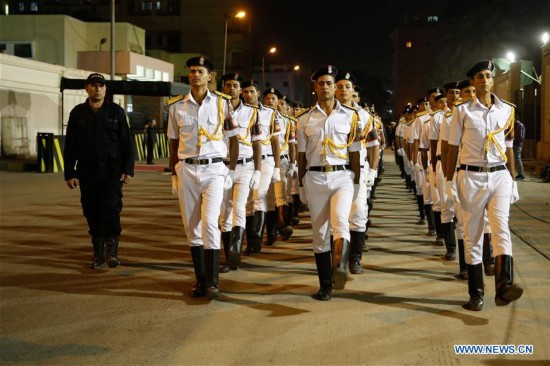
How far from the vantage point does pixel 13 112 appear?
2934 cm

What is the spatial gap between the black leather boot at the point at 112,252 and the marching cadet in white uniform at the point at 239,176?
1.32 metres

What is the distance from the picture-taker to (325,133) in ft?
24.3

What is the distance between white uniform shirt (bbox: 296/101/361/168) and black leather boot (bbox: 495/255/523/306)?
5.82 ft

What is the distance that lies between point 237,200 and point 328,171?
6.86 feet

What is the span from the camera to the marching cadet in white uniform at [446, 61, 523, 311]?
689 centimetres

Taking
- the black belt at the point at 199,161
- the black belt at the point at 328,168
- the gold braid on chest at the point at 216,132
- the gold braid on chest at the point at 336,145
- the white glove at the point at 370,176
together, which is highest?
the gold braid on chest at the point at 216,132

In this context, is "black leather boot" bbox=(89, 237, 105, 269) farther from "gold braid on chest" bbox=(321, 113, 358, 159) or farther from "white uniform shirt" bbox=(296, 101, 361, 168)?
"gold braid on chest" bbox=(321, 113, 358, 159)

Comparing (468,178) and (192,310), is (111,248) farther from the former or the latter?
(468,178)

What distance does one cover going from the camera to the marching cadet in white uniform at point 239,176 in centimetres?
880

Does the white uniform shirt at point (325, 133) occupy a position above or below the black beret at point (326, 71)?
below

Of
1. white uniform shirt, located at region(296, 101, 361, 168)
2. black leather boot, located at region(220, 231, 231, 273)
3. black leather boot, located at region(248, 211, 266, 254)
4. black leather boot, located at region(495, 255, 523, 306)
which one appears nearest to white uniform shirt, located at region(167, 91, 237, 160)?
white uniform shirt, located at region(296, 101, 361, 168)

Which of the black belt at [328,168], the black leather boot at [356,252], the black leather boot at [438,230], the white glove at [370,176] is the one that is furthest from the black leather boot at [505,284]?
the black leather boot at [438,230]

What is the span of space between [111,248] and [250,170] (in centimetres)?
198

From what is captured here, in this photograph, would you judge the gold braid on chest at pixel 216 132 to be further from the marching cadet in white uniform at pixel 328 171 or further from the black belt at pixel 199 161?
the marching cadet in white uniform at pixel 328 171
